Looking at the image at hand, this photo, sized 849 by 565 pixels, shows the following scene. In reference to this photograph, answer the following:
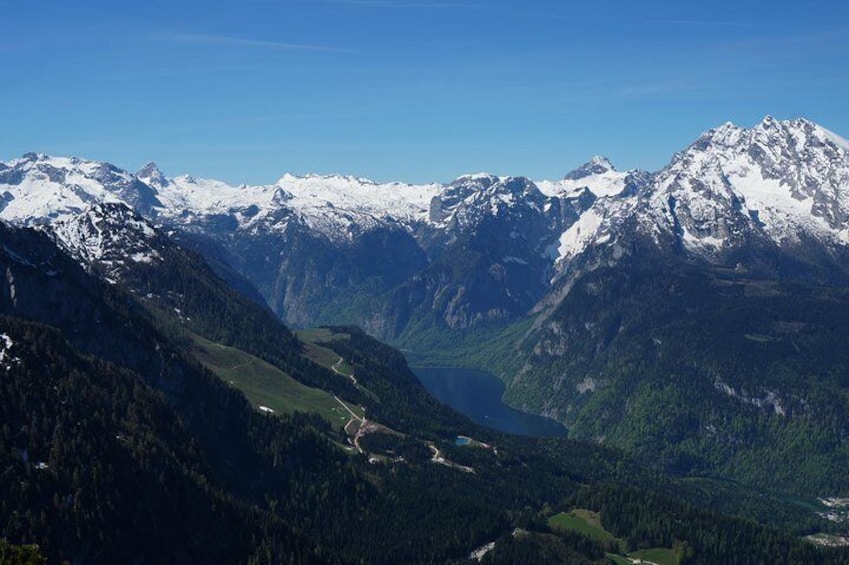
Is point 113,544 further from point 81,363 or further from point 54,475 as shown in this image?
point 81,363

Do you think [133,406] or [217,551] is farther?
[133,406]

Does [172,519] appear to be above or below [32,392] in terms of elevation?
below

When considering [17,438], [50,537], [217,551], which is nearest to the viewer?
[50,537]

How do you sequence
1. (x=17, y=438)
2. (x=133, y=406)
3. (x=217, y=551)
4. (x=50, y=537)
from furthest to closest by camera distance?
(x=133, y=406) < (x=217, y=551) < (x=17, y=438) < (x=50, y=537)

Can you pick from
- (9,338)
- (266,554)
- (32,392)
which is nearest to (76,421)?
(32,392)

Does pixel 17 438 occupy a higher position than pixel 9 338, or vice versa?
pixel 9 338

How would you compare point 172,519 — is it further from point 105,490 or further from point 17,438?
point 17,438

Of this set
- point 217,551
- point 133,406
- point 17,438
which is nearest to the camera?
point 17,438

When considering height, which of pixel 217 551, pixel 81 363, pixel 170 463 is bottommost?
pixel 217 551

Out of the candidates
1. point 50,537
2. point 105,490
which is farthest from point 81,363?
point 50,537
